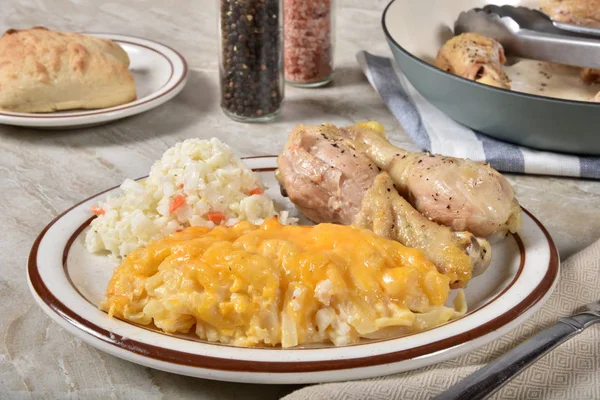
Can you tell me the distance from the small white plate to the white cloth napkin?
67.8 inches

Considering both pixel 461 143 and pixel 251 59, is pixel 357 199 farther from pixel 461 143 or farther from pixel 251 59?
pixel 251 59

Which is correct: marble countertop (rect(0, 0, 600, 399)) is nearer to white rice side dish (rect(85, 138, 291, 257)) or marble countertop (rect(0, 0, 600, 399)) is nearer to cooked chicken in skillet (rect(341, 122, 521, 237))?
white rice side dish (rect(85, 138, 291, 257))

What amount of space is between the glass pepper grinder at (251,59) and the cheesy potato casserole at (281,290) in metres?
1.36

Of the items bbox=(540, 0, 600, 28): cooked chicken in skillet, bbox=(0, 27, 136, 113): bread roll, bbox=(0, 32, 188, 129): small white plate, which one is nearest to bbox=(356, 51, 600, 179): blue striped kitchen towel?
bbox=(540, 0, 600, 28): cooked chicken in skillet


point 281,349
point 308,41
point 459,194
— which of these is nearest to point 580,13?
point 308,41

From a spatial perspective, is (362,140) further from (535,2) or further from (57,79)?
(535,2)

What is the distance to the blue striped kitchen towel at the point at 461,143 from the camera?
2.76 m

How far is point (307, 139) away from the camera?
7.15ft

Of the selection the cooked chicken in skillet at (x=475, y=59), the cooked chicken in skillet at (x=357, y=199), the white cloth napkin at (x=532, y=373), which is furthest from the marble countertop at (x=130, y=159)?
the cooked chicken in skillet at (x=357, y=199)

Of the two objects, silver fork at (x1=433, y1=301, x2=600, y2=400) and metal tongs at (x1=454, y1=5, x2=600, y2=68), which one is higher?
metal tongs at (x1=454, y1=5, x2=600, y2=68)

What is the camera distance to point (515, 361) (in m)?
1.54

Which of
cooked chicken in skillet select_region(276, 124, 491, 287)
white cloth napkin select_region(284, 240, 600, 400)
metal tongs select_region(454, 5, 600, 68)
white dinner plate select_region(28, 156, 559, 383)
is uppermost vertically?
metal tongs select_region(454, 5, 600, 68)

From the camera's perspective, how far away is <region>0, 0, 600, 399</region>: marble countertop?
1.69 m

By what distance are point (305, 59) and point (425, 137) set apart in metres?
0.76
